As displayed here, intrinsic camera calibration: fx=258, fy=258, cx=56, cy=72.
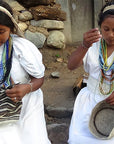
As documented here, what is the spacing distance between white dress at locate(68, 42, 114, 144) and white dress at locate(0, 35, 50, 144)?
28 centimetres

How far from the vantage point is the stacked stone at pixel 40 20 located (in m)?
5.65

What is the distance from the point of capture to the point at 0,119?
185 cm

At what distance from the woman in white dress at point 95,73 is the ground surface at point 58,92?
0.82 meters

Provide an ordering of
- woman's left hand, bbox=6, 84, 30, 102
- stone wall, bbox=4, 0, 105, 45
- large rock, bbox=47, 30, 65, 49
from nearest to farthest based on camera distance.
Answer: woman's left hand, bbox=6, 84, 30, 102 → large rock, bbox=47, 30, 65, 49 → stone wall, bbox=4, 0, 105, 45

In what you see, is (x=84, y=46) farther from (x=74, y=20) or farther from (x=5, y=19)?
(x=74, y=20)

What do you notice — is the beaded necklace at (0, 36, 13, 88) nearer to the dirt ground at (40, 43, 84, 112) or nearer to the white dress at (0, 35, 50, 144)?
the white dress at (0, 35, 50, 144)

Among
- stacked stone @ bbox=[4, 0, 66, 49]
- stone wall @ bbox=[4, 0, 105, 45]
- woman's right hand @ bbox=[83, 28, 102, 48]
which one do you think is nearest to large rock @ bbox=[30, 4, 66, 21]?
stacked stone @ bbox=[4, 0, 66, 49]

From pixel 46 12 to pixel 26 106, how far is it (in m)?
3.89

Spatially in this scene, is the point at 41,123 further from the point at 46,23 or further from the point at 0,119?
the point at 46,23

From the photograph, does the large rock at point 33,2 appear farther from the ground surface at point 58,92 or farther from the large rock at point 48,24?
the ground surface at point 58,92

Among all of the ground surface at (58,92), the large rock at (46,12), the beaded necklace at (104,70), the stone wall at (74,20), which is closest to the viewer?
the beaded necklace at (104,70)

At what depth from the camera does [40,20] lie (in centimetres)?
575

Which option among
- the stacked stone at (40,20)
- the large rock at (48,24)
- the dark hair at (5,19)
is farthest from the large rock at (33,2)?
the dark hair at (5,19)

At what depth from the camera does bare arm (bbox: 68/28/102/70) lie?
1866 mm
